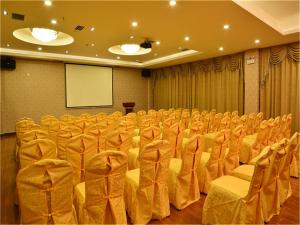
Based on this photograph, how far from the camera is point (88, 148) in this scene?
3027 millimetres

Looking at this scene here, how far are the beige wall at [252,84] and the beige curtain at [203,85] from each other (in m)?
0.29

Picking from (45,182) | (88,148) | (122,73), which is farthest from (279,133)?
(122,73)

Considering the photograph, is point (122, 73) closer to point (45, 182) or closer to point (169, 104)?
point (169, 104)

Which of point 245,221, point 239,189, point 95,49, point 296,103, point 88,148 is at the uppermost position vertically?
point 95,49

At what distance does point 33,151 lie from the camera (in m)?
2.50

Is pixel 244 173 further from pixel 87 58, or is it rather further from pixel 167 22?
pixel 87 58

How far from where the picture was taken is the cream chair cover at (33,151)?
2.44 m

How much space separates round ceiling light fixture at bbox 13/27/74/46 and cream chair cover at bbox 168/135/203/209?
5716mm

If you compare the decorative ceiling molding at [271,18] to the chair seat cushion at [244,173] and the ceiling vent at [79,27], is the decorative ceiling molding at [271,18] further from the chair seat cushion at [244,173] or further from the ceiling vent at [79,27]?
the ceiling vent at [79,27]

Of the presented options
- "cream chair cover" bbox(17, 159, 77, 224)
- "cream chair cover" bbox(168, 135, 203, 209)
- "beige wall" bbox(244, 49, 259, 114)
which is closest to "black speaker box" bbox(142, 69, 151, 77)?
"beige wall" bbox(244, 49, 259, 114)

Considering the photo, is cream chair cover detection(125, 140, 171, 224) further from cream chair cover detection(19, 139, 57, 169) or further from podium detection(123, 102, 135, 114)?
podium detection(123, 102, 135, 114)

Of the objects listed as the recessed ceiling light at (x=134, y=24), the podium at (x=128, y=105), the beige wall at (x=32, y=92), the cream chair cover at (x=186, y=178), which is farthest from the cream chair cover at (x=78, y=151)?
the beige wall at (x=32, y=92)

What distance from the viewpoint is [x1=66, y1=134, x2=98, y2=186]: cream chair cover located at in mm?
2910

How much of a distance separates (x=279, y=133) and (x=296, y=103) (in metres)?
3.06
